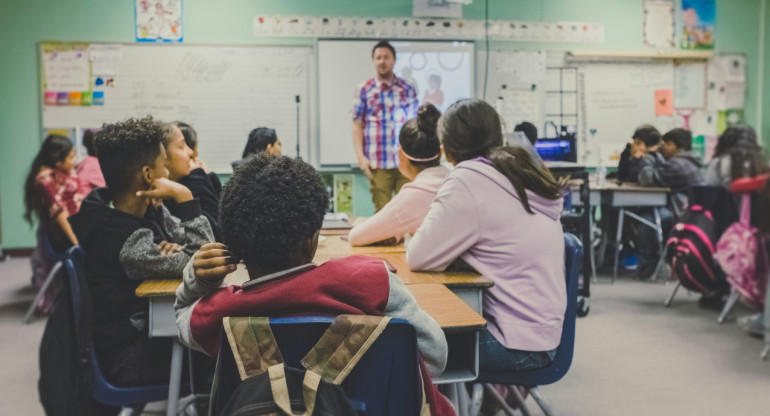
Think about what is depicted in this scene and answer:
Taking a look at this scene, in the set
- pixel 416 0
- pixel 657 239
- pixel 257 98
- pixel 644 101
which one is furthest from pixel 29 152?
pixel 644 101

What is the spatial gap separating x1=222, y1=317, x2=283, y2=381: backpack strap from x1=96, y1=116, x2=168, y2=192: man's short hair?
95 centimetres

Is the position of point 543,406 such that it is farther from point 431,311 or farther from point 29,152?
point 29,152

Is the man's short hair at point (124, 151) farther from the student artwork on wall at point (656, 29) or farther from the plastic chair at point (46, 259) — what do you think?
the student artwork on wall at point (656, 29)

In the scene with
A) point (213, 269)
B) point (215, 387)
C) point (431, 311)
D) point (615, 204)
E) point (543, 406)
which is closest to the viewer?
point (215, 387)

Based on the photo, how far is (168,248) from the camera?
1.65 metres

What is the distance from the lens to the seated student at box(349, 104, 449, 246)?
83.0 inches

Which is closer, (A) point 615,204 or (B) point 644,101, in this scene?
(A) point 615,204

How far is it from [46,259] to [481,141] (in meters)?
Result: 3.10

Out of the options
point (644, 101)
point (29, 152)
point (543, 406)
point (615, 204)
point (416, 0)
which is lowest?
point (543, 406)

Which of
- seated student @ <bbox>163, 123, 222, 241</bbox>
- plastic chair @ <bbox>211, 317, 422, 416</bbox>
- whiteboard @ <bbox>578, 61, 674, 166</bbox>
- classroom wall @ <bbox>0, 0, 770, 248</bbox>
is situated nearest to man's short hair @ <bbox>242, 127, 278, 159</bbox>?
seated student @ <bbox>163, 123, 222, 241</bbox>

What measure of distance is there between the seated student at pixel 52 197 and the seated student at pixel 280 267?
2952mm

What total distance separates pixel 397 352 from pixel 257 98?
4.90 meters

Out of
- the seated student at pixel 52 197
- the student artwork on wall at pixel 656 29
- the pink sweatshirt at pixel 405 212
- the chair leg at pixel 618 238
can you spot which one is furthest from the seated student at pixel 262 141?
the student artwork on wall at pixel 656 29

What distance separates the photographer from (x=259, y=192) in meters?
0.95
